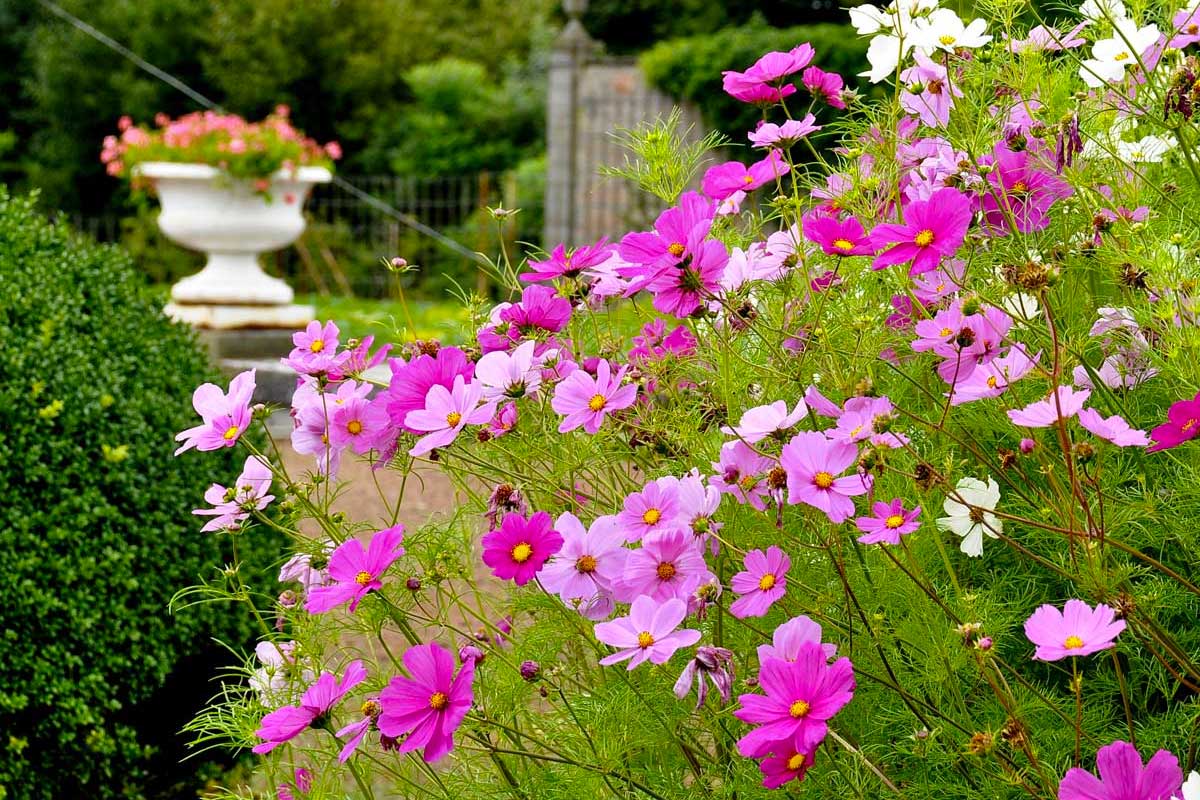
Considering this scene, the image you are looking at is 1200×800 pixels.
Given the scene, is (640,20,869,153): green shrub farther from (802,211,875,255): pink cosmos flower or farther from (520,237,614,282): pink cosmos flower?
(802,211,875,255): pink cosmos flower

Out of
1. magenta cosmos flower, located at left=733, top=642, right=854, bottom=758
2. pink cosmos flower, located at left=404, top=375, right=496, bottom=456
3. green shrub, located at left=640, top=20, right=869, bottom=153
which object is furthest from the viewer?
green shrub, located at left=640, top=20, right=869, bottom=153

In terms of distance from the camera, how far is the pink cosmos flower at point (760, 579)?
1184 millimetres

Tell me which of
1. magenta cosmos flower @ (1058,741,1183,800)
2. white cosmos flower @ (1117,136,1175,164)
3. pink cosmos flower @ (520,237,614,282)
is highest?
white cosmos flower @ (1117,136,1175,164)

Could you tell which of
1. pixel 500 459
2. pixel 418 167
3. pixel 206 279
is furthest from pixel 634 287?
pixel 418 167

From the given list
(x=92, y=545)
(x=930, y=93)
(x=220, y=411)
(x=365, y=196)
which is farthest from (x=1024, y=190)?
(x=365, y=196)

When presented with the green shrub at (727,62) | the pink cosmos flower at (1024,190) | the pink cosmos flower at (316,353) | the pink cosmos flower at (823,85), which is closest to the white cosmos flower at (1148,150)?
the pink cosmos flower at (1024,190)

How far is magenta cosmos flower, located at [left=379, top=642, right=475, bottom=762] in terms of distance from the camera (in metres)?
1.16

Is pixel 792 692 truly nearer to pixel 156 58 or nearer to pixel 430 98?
pixel 430 98

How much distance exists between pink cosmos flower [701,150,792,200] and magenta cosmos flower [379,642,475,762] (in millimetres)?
678

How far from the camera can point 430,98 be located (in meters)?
15.9

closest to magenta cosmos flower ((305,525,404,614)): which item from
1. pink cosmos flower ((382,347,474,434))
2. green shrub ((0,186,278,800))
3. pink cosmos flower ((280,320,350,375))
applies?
pink cosmos flower ((382,347,474,434))

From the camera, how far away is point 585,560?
1220 mm

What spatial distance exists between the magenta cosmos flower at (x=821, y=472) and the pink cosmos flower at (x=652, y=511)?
119 mm

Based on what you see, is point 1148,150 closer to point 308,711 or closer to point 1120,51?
point 1120,51
